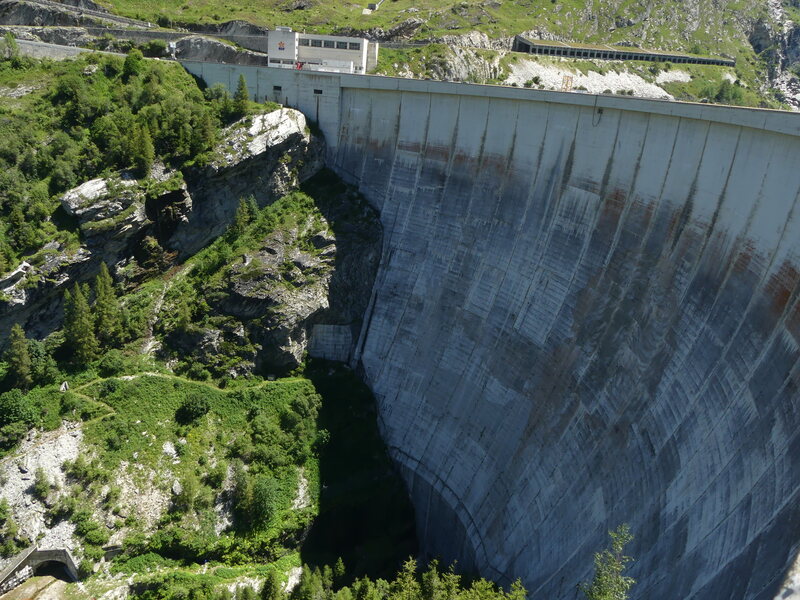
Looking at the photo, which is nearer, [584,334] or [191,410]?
[584,334]

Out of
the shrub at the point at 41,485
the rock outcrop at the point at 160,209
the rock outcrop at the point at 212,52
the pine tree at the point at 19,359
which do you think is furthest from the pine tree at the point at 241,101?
the shrub at the point at 41,485

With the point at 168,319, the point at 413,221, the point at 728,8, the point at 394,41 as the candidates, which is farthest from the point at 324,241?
the point at 728,8

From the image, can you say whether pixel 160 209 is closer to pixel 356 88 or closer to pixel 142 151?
pixel 142 151

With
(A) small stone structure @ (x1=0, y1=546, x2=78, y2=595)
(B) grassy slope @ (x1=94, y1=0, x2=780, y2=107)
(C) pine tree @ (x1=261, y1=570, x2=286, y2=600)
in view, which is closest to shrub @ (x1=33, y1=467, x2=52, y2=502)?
(A) small stone structure @ (x1=0, y1=546, x2=78, y2=595)

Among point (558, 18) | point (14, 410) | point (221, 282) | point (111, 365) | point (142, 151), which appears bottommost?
point (14, 410)

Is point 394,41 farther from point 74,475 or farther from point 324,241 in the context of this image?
point 74,475

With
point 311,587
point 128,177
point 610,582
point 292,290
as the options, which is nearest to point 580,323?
point 610,582
